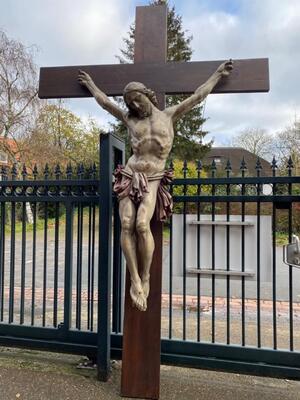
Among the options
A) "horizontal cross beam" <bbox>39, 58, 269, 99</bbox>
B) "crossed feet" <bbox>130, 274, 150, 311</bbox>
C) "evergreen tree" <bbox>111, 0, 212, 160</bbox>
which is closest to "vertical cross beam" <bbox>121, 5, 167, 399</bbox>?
"crossed feet" <bbox>130, 274, 150, 311</bbox>

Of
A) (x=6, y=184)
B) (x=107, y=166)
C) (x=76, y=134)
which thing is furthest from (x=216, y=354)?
(x=76, y=134)

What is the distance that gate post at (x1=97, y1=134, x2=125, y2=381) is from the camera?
2857 millimetres

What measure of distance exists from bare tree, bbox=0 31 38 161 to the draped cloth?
1672 cm

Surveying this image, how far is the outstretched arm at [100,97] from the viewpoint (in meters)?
2.79

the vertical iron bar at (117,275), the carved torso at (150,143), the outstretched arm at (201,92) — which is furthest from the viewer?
the vertical iron bar at (117,275)

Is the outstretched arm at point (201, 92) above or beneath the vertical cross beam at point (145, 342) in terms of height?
above

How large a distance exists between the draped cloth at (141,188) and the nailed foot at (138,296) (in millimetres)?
524

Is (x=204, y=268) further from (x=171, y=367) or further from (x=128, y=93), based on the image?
(x=128, y=93)

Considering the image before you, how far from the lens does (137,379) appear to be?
101 inches

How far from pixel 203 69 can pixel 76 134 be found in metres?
27.5

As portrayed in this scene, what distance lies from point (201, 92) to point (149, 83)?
18.5 inches

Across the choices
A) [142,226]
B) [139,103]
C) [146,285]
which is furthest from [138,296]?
[139,103]

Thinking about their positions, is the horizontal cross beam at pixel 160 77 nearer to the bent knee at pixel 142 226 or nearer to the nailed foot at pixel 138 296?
the bent knee at pixel 142 226

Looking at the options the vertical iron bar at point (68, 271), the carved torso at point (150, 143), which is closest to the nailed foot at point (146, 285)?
the carved torso at point (150, 143)
